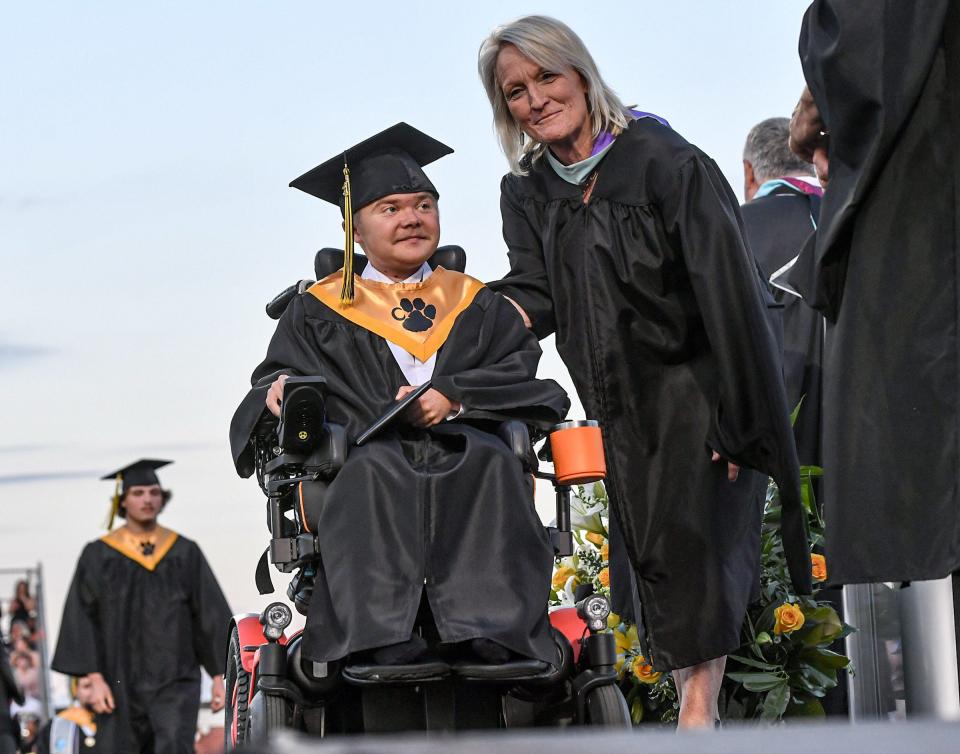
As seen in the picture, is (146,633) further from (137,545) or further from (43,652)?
(43,652)

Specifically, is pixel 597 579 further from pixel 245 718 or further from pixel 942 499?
pixel 942 499

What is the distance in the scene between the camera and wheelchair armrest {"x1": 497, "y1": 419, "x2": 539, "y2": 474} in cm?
362

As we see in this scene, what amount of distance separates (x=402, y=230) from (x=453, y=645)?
121 centimetres

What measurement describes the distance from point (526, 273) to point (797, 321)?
5.88ft

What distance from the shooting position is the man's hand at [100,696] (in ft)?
32.2

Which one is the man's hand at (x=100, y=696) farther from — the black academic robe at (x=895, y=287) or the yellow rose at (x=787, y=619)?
the black academic robe at (x=895, y=287)

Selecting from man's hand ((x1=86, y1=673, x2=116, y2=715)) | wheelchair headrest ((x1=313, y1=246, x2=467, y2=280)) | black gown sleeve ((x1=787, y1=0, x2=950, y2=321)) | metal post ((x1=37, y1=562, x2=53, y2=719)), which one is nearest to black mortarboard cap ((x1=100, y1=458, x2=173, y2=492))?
man's hand ((x1=86, y1=673, x2=116, y2=715))

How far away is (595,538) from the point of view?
4.98m

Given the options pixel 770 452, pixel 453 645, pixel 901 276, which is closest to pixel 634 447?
pixel 770 452

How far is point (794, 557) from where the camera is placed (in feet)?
12.7

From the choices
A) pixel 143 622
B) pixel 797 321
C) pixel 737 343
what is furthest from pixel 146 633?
pixel 737 343

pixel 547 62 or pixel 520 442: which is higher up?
pixel 547 62

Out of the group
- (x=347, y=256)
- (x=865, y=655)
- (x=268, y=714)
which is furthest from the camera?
(x=865, y=655)

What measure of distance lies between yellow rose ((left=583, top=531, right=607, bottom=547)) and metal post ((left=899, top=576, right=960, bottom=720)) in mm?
1036
